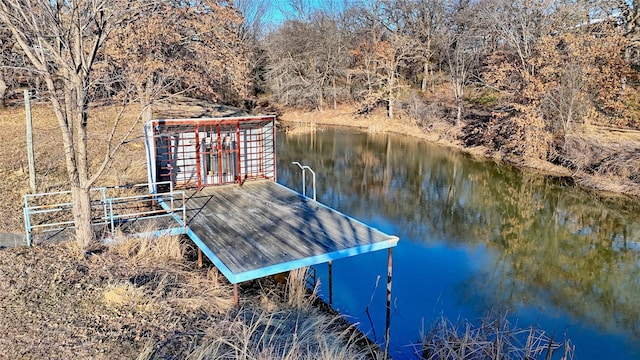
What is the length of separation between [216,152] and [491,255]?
23.5 ft

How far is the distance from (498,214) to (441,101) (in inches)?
774

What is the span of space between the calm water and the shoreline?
0.81 m

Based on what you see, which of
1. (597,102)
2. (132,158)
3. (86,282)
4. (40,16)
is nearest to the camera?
(86,282)

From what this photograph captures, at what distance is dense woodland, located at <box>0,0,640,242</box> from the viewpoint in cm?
739

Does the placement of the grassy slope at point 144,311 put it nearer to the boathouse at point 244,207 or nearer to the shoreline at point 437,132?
the boathouse at point 244,207

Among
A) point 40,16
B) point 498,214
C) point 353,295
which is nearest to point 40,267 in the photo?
point 40,16

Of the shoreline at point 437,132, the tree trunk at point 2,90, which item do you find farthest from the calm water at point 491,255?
the tree trunk at point 2,90

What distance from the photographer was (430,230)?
12.8 m

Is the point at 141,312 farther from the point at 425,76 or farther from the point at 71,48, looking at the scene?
the point at 425,76

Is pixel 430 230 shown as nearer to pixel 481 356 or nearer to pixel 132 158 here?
pixel 481 356

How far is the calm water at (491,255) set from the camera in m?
8.17

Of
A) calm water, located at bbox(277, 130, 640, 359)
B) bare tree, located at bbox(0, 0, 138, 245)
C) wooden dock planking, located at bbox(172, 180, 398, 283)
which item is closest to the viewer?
bare tree, located at bbox(0, 0, 138, 245)

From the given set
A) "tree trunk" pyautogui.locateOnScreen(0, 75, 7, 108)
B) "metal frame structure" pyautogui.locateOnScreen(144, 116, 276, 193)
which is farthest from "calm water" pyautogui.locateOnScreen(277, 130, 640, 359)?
"tree trunk" pyautogui.locateOnScreen(0, 75, 7, 108)

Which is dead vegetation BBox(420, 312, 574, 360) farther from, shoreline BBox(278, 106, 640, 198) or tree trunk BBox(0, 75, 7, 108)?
tree trunk BBox(0, 75, 7, 108)
